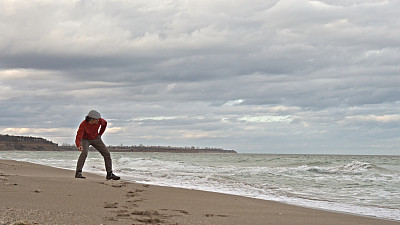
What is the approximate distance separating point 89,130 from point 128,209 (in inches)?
203

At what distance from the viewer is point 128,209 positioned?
19.3 ft

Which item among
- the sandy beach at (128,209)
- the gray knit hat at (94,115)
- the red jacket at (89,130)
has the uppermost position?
the gray knit hat at (94,115)

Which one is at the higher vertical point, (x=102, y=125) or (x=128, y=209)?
(x=102, y=125)

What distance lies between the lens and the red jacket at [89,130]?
1058cm

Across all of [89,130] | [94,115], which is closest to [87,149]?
[89,130]

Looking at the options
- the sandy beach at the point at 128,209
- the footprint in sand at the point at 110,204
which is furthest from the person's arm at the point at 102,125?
the footprint in sand at the point at 110,204

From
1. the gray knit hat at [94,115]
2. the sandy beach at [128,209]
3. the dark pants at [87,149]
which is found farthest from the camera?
the dark pants at [87,149]

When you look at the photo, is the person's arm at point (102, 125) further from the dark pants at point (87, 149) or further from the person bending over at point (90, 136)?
the dark pants at point (87, 149)

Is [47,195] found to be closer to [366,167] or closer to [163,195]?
[163,195]

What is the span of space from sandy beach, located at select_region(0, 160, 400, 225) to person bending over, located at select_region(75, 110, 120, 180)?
2354 millimetres

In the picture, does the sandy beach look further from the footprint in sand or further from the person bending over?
the person bending over

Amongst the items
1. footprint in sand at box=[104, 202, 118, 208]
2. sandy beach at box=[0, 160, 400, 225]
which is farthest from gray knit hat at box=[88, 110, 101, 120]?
footprint in sand at box=[104, 202, 118, 208]

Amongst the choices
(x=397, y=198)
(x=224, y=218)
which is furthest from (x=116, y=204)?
(x=397, y=198)

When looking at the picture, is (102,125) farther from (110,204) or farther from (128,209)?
(128,209)
